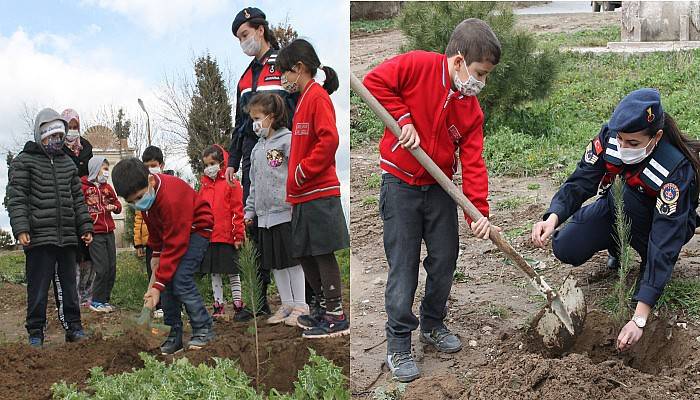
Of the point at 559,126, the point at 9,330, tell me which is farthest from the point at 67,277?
the point at 559,126

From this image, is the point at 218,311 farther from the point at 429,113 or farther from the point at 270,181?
the point at 429,113

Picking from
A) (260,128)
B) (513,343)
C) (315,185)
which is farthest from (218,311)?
(513,343)

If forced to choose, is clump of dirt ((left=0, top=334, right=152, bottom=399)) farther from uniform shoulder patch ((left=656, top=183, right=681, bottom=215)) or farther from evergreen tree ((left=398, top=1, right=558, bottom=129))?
evergreen tree ((left=398, top=1, right=558, bottom=129))

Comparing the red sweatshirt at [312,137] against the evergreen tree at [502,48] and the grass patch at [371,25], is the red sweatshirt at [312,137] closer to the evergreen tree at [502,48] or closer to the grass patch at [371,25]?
the evergreen tree at [502,48]

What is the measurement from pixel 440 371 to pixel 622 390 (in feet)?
2.68

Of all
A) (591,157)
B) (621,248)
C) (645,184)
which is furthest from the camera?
(591,157)

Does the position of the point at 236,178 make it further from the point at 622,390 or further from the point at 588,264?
the point at 588,264

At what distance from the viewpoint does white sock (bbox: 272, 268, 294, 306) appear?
3.60 m

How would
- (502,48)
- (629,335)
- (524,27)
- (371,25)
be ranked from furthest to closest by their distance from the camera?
(371,25), (524,27), (502,48), (629,335)

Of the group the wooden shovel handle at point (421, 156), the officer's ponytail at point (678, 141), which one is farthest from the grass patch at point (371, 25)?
the wooden shovel handle at point (421, 156)

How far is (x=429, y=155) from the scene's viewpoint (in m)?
3.56

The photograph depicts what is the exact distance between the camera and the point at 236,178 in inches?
134

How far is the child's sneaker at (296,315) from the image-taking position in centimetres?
363

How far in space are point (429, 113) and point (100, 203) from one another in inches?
55.6
